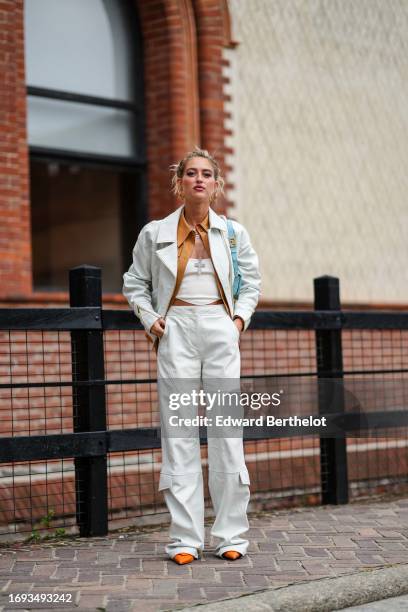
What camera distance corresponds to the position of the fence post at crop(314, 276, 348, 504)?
24.3ft

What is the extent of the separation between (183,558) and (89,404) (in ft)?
4.54

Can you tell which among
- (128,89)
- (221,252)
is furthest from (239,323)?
(128,89)

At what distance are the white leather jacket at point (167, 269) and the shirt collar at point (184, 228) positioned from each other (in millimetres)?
32

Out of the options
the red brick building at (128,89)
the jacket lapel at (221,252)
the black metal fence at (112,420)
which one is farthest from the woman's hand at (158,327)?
the red brick building at (128,89)

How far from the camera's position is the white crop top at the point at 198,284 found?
17.5ft

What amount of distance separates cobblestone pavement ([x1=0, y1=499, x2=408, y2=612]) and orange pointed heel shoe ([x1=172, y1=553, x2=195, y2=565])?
0.04 meters

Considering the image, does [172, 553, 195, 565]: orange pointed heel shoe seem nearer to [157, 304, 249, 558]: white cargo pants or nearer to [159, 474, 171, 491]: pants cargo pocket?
[157, 304, 249, 558]: white cargo pants

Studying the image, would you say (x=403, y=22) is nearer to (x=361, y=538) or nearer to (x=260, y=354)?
(x=260, y=354)

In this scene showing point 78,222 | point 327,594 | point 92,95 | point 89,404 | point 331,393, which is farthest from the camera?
point 78,222

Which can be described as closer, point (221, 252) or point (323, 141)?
point (221, 252)

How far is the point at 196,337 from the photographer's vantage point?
530 cm

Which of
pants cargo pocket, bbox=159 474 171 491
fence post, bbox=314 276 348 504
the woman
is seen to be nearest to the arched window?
fence post, bbox=314 276 348 504

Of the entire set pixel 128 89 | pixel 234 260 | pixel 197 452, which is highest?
pixel 128 89

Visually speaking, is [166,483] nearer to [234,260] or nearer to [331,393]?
[234,260]
